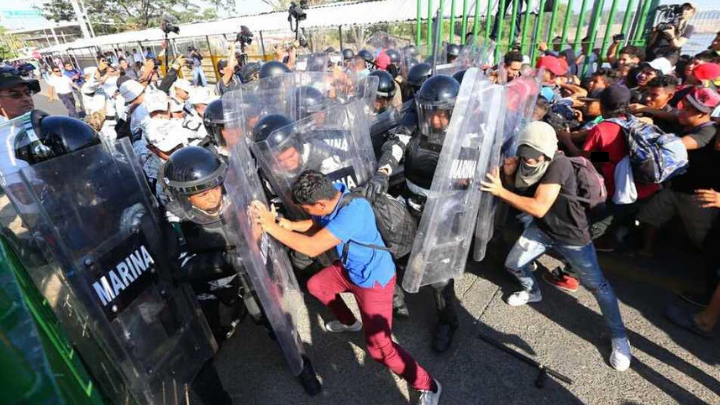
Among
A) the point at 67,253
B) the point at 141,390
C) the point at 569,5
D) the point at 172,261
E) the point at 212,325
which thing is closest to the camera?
the point at 67,253

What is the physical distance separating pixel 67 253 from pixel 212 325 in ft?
4.95

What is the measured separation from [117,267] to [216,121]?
177 centimetres

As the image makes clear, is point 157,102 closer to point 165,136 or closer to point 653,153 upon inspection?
point 165,136

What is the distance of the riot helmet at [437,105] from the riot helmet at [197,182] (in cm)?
156

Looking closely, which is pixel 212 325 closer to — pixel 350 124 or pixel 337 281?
pixel 337 281

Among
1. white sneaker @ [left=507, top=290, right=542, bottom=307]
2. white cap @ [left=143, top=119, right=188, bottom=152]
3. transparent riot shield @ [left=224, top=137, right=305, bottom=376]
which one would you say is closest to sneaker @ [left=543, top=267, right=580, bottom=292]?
white sneaker @ [left=507, top=290, right=542, bottom=307]

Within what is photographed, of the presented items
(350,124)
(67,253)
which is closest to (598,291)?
(350,124)

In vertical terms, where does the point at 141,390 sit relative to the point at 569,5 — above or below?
below

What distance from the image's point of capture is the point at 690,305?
2.84 metres

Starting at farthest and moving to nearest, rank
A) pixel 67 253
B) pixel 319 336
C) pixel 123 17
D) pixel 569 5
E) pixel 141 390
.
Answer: pixel 123 17, pixel 569 5, pixel 319 336, pixel 141 390, pixel 67 253

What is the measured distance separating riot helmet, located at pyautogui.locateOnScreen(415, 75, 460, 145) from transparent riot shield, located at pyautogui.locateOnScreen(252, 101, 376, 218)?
1.84 ft

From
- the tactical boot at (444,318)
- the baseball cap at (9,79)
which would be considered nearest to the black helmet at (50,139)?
the baseball cap at (9,79)

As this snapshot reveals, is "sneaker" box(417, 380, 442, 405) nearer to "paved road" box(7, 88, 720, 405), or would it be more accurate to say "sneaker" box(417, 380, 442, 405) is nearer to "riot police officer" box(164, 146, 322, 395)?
"paved road" box(7, 88, 720, 405)

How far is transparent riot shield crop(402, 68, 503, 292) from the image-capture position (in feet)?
7.06
